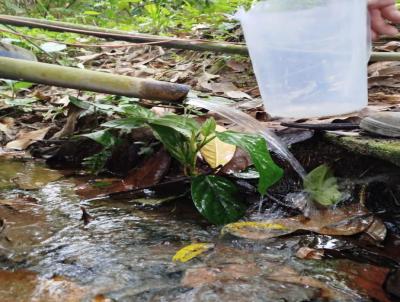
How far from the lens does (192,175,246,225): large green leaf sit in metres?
1.16

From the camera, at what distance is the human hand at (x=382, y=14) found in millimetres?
1437

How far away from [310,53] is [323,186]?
385 millimetres

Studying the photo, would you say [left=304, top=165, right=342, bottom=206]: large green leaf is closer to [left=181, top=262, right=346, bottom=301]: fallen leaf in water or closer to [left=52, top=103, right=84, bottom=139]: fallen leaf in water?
[left=181, top=262, right=346, bottom=301]: fallen leaf in water

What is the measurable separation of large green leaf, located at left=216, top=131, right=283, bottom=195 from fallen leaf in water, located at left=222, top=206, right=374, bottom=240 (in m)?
0.09

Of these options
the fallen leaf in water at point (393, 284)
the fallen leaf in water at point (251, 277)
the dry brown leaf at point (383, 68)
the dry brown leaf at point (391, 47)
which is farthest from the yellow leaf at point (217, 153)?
the dry brown leaf at point (391, 47)

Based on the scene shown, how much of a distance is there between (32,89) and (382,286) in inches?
109

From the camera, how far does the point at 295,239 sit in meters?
1.04

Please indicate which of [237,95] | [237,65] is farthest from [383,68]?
[237,65]

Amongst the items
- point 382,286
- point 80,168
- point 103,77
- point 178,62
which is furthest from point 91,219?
point 178,62

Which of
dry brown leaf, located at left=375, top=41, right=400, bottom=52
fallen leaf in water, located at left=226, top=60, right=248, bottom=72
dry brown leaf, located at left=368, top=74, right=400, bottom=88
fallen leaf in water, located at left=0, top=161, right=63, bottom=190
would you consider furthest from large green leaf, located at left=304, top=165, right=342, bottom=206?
fallen leaf in water, located at left=226, top=60, right=248, bottom=72

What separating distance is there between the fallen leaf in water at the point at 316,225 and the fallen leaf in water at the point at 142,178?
381mm

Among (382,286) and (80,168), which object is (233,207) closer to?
(382,286)

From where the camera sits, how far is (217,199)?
1193 millimetres

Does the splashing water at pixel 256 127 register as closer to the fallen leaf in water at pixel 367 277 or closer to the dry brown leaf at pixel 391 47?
the fallen leaf in water at pixel 367 277
